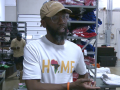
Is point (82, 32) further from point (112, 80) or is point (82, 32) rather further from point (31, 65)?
point (31, 65)

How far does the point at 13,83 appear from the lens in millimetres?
4930

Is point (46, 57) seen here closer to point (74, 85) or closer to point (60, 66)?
point (60, 66)

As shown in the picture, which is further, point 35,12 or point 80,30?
point 35,12

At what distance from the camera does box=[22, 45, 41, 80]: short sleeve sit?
1.05 m

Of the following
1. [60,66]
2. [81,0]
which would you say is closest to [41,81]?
[60,66]

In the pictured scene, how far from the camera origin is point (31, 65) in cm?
106

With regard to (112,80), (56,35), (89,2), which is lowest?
(112,80)

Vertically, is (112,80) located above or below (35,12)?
below

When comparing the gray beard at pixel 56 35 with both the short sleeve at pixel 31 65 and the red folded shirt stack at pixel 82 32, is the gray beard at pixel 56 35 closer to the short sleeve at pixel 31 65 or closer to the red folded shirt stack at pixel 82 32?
the short sleeve at pixel 31 65

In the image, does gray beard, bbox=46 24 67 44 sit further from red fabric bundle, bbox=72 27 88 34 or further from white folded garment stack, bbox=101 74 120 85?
white folded garment stack, bbox=101 74 120 85

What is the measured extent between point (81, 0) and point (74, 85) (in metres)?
1.93

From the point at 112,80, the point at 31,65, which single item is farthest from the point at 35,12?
the point at 31,65

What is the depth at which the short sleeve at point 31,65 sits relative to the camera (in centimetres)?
105

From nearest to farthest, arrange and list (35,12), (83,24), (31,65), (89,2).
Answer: (31,65) → (89,2) → (83,24) → (35,12)
